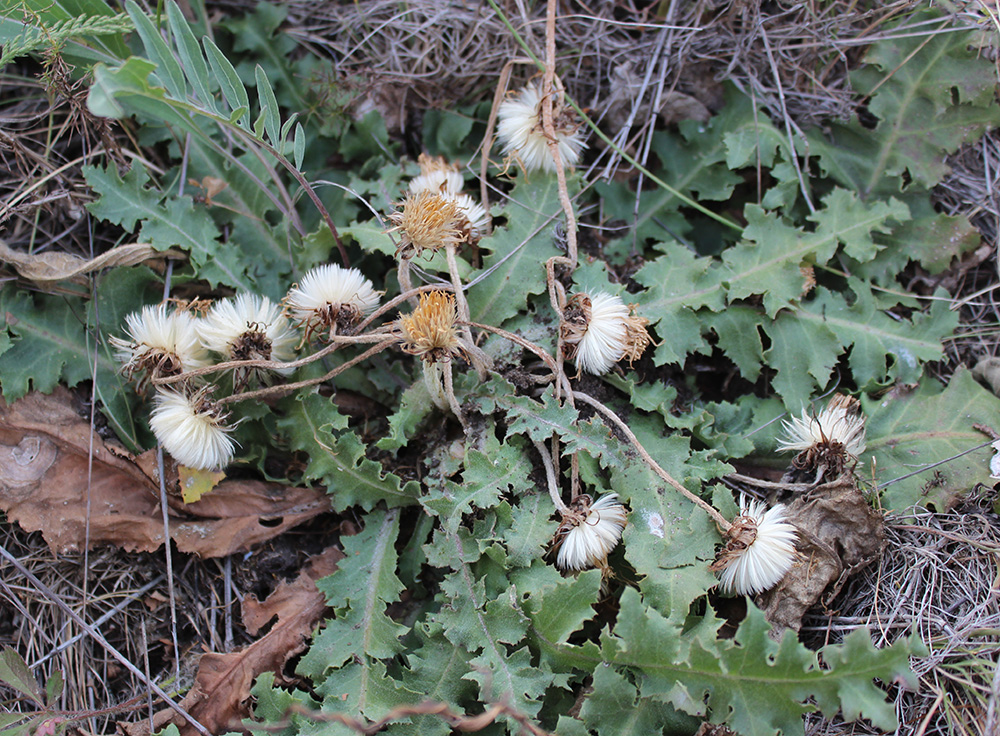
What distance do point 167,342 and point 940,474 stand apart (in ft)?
8.69

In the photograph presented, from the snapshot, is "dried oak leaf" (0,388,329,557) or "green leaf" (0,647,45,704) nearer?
"green leaf" (0,647,45,704)

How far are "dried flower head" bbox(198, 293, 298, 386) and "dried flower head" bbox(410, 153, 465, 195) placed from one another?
0.70 metres

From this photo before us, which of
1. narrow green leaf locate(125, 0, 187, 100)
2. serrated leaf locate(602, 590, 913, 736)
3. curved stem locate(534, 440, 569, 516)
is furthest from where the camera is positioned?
curved stem locate(534, 440, 569, 516)

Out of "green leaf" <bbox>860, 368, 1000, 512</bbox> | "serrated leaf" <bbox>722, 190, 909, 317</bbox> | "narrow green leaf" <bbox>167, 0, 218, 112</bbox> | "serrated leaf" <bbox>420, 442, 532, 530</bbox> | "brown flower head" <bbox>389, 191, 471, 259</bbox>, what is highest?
"narrow green leaf" <bbox>167, 0, 218, 112</bbox>

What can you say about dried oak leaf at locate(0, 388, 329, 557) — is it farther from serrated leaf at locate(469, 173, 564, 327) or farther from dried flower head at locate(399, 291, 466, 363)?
serrated leaf at locate(469, 173, 564, 327)

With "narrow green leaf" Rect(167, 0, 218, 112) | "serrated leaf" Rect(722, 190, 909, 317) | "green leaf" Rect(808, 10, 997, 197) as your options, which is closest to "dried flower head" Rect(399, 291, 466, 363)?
"narrow green leaf" Rect(167, 0, 218, 112)

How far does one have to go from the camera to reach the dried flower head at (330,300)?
7.59 feet

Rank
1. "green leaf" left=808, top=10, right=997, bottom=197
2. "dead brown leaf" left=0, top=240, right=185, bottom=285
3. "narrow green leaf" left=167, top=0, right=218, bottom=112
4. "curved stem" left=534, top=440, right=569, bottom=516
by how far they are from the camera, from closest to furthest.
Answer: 1. "narrow green leaf" left=167, top=0, right=218, bottom=112
2. "curved stem" left=534, top=440, right=569, bottom=516
3. "dead brown leaf" left=0, top=240, right=185, bottom=285
4. "green leaf" left=808, top=10, right=997, bottom=197

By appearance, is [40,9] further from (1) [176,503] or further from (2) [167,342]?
(1) [176,503]

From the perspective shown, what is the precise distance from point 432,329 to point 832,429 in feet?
4.45

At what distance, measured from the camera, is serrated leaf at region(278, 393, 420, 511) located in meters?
2.33

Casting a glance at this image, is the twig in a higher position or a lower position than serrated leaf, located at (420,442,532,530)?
lower

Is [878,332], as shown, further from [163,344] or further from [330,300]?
[163,344]

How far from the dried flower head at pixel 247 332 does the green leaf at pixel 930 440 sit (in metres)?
2.09
